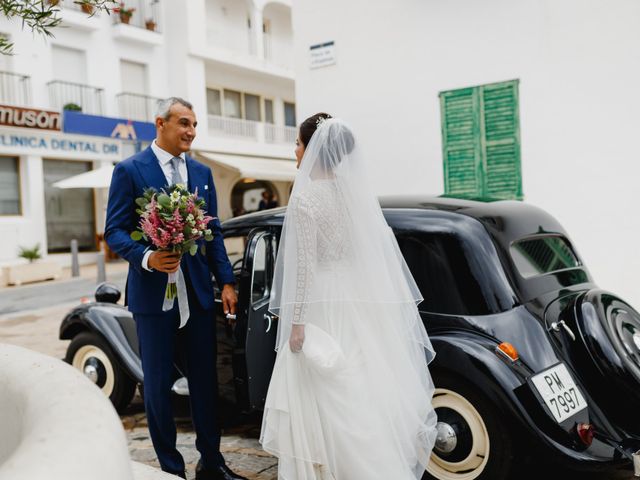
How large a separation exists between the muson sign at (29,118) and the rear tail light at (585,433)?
16.2 meters

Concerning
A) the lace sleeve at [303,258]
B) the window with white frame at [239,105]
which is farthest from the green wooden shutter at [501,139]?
the window with white frame at [239,105]

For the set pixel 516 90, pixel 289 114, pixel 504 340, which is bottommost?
pixel 504 340

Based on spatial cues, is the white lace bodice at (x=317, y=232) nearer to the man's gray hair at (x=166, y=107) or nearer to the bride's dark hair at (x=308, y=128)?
the bride's dark hair at (x=308, y=128)

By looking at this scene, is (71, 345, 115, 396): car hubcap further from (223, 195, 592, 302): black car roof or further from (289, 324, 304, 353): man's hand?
(289, 324, 304, 353): man's hand

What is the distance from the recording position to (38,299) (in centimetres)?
1141

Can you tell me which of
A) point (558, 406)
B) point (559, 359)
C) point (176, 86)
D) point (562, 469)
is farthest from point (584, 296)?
point (176, 86)

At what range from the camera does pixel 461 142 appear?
7.74 m

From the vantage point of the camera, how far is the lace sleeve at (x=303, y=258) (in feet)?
9.08

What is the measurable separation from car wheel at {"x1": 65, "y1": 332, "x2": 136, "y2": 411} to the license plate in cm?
303

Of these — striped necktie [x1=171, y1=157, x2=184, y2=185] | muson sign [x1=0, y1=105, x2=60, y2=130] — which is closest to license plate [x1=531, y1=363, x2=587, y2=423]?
striped necktie [x1=171, y1=157, x2=184, y2=185]

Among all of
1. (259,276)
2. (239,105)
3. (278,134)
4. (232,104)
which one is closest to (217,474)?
(259,276)

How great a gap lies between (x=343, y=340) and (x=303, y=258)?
1.44ft

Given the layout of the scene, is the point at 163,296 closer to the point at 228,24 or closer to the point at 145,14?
the point at 145,14

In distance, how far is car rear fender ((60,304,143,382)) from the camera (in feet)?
13.9
